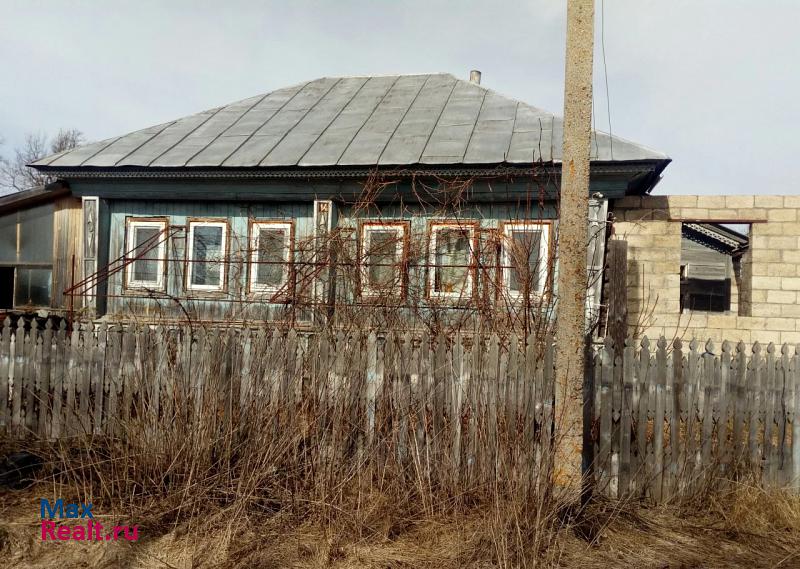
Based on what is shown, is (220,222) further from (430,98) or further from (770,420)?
(770,420)

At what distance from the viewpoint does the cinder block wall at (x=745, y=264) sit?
26.0ft

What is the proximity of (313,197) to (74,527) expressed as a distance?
5.95 m

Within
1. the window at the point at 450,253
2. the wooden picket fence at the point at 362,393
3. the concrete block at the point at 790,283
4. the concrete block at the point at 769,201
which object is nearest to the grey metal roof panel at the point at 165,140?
the window at the point at 450,253

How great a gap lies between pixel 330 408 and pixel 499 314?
6.60ft

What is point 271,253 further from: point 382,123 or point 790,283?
point 790,283

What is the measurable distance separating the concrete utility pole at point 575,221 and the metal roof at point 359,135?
331cm

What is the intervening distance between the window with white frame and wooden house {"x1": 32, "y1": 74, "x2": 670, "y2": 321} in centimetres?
2

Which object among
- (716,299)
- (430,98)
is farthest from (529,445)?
(716,299)

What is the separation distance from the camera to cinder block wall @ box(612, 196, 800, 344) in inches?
312

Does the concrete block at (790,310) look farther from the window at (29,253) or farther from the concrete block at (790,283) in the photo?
the window at (29,253)

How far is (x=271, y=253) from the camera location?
909 centimetres

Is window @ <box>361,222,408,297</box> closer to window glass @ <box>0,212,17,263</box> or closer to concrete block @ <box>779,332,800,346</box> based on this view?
concrete block @ <box>779,332,800,346</box>

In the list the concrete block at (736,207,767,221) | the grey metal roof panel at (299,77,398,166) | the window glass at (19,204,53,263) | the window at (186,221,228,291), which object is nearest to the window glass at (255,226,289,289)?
the window at (186,221,228,291)

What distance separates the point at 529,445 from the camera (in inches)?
147
